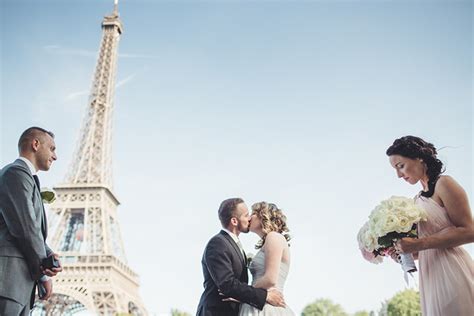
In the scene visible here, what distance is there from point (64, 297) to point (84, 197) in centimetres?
862

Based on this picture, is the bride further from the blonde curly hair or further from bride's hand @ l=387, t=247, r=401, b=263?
bride's hand @ l=387, t=247, r=401, b=263

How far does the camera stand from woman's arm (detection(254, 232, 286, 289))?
4.02m

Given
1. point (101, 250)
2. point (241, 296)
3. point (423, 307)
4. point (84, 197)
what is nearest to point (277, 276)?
point (241, 296)

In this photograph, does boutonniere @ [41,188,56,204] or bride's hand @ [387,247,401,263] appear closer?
bride's hand @ [387,247,401,263]

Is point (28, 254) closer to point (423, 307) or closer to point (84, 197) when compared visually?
point (423, 307)

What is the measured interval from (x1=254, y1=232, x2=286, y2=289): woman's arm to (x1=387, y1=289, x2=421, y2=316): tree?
39817mm

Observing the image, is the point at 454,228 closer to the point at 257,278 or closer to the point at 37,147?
the point at 257,278

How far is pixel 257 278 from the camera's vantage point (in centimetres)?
424

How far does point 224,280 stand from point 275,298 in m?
0.53

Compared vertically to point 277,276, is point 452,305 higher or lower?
lower

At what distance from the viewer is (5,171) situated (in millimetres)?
3734

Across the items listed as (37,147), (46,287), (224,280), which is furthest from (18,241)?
(224,280)

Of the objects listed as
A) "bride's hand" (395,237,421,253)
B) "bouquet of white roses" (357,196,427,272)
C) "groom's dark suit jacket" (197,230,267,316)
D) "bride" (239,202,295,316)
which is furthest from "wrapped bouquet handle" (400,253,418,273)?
"groom's dark suit jacket" (197,230,267,316)

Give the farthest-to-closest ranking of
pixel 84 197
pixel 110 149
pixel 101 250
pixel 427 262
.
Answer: pixel 110 149
pixel 84 197
pixel 101 250
pixel 427 262
